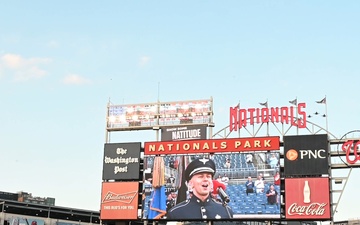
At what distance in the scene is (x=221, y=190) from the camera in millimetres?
59156

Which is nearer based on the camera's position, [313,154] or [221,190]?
[313,154]

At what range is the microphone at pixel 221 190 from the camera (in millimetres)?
58756

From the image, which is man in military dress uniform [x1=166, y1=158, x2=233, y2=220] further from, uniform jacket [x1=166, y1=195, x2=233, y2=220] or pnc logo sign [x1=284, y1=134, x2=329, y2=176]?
pnc logo sign [x1=284, y1=134, x2=329, y2=176]

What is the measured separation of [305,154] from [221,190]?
962 centimetres

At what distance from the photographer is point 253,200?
Answer: 5772 centimetres

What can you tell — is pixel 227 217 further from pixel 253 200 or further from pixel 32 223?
pixel 32 223

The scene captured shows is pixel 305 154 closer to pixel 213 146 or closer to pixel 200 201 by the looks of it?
pixel 213 146

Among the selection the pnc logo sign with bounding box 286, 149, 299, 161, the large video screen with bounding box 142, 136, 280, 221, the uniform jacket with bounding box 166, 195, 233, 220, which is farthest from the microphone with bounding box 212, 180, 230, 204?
the pnc logo sign with bounding box 286, 149, 299, 161

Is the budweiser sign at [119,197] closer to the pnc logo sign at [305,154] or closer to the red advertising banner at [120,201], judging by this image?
the red advertising banner at [120,201]

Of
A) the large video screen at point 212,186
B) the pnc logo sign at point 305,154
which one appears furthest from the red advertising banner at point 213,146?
the pnc logo sign at point 305,154

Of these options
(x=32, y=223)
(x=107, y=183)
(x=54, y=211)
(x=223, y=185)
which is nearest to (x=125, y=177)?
(x=107, y=183)

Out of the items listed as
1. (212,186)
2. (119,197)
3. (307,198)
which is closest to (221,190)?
(212,186)

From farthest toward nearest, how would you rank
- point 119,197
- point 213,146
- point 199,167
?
1. point 119,197
2. point 213,146
3. point 199,167

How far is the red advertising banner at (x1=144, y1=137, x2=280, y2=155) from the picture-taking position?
5959 centimetres
